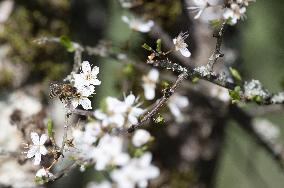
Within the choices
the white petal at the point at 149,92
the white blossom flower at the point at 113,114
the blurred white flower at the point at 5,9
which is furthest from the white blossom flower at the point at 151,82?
the blurred white flower at the point at 5,9

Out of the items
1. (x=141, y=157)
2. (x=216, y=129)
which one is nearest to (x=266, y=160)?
(x=216, y=129)

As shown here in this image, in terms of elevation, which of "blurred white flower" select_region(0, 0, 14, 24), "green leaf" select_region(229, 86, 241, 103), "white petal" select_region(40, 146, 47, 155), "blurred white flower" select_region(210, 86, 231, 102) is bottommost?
"white petal" select_region(40, 146, 47, 155)

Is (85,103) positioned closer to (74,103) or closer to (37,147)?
(74,103)

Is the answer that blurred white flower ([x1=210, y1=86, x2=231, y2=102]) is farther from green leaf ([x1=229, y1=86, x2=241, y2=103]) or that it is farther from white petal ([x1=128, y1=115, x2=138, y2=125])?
white petal ([x1=128, y1=115, x2=138, y2=125])

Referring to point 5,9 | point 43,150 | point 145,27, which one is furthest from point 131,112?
point 5,9

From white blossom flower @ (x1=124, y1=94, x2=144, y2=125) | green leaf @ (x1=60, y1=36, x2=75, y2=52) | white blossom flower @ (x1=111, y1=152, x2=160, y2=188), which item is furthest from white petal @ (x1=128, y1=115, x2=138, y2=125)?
green leaf @ (x1=60, y1=36, x2=75, y2=52)

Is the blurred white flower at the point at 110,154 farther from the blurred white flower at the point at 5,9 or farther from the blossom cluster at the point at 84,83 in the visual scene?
the blurred white flower at the point at 5,9
